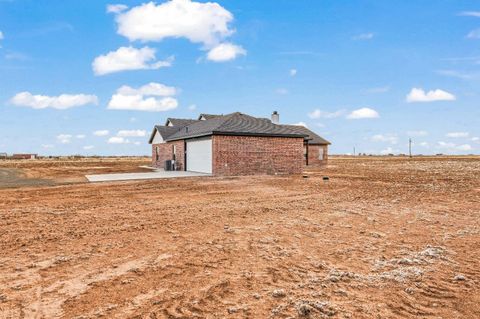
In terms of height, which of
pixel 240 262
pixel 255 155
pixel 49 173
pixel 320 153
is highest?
pixel 320 153

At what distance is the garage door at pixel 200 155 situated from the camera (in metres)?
25.1

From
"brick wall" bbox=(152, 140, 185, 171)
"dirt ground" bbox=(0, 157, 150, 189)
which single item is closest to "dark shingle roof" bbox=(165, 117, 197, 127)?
"brick wall" bbox=(152, 140, 185, 171)

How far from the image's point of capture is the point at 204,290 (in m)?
4.42

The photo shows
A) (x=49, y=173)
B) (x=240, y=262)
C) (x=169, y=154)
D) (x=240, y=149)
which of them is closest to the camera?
(x=240, y=262)

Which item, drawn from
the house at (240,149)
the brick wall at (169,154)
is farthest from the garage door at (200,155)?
the brick wall at (169,154)

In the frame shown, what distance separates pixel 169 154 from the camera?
1328 inches

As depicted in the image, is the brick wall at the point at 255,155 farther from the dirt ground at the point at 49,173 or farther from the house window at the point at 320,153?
the house window at the point at 320,153

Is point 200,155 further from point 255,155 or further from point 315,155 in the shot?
point 315,155

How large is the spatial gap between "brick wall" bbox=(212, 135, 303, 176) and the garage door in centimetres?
110

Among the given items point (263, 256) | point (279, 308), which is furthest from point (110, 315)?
point (263, 256)

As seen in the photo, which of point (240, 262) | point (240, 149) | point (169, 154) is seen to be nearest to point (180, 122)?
point (169, 154)

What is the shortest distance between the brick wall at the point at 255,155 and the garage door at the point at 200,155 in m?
1.10

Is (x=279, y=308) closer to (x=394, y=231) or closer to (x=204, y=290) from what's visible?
(x=204, y=290)

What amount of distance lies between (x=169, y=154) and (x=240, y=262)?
29.2m
